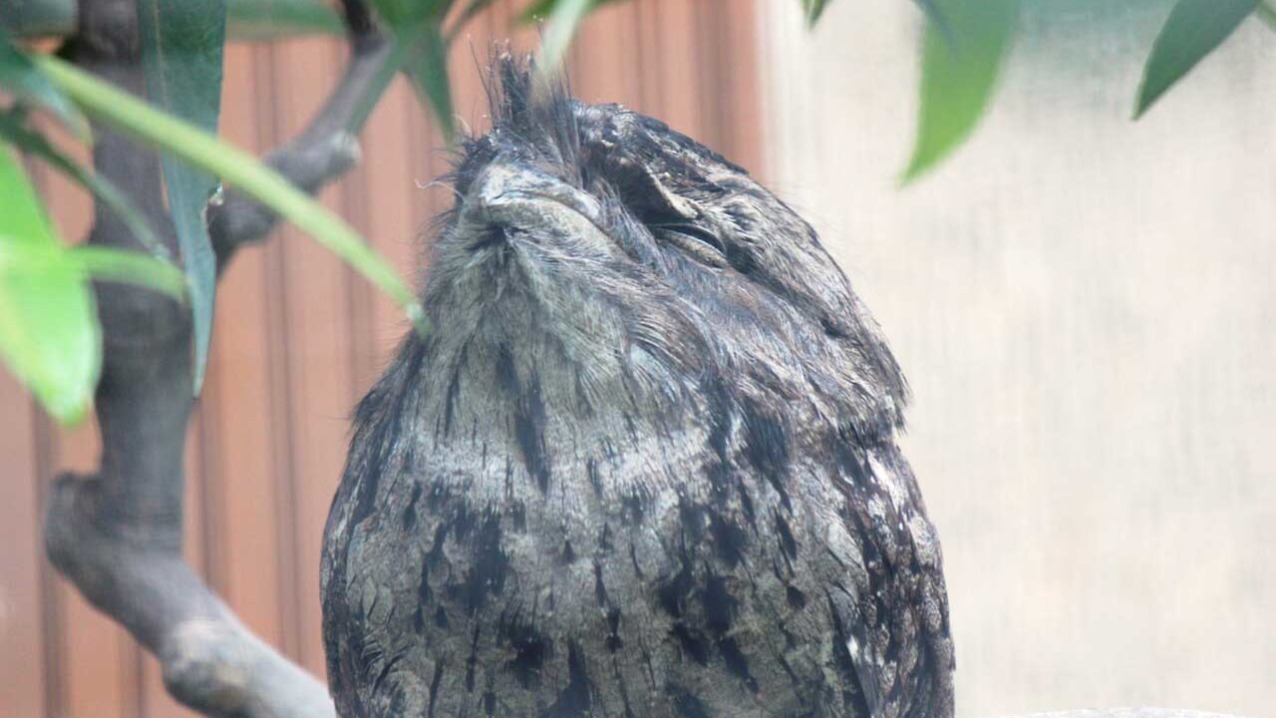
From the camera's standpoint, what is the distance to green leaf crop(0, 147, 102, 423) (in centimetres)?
44

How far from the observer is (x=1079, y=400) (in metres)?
3.38

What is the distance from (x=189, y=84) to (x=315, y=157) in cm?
54

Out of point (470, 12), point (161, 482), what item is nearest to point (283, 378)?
point (161, 482)

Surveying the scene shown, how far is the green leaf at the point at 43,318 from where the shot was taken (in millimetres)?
440

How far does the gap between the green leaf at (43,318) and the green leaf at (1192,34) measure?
1.65 ft

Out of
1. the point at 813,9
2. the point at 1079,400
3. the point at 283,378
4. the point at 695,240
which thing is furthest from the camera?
the point at 1079,400

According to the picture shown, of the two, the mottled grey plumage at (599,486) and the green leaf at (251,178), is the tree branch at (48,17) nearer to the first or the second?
the mottled grey plumage at (599,486)

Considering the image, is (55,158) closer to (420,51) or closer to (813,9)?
(420,51)

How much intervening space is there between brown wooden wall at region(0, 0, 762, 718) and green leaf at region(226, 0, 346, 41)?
962 millimetres

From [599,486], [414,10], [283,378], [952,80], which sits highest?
[283,378]

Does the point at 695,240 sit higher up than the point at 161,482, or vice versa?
the point at 695,240

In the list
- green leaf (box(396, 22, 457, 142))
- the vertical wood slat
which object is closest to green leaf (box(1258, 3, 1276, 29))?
green leaf (box(396, 22, 457, 142))

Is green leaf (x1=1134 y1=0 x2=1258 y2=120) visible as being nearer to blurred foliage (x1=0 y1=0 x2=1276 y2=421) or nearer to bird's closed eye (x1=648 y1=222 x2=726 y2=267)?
blurred foliage (x1=0 y1=0 x2=1276 y2=421)

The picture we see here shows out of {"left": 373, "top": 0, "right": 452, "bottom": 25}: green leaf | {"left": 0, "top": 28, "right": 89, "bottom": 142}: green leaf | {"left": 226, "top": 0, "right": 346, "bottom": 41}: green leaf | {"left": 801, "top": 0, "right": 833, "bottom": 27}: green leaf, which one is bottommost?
{"left": 0, "top": 28, "right": 89, "bottom": 142}: green leaf
